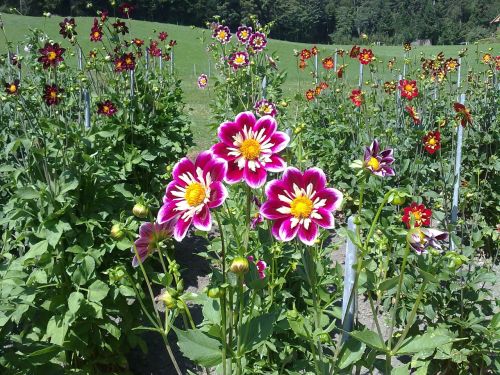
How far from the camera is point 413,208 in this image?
1903mm

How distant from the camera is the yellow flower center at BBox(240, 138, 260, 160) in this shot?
1051 mm

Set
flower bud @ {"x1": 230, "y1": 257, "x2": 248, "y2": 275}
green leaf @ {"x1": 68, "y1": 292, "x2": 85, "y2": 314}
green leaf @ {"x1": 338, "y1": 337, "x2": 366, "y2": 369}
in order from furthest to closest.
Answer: green leaf @ {"x1": 68, "y1": 292, "x2": 85, "y2": 314} < green leaf @ {"x1": 338, "y1": 337, "x2": 366, "y2": 369} < flower bud @ {"x1": 230, "y1": 257, "x2": 248, "y2": 275}

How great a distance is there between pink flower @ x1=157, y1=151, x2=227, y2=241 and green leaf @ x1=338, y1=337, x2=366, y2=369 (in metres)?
0.52

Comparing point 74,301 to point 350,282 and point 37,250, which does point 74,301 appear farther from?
point 350,282

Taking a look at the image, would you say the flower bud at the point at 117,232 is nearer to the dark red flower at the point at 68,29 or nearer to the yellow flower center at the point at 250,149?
the yellow flower center at the point at 250,149

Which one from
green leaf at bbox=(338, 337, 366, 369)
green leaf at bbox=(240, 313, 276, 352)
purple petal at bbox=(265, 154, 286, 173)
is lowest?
green leaf at bbox=(338, 337, 366, 369)

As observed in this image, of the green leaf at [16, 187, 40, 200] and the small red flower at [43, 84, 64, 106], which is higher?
the small red flower at [43, 84, 64, 106]

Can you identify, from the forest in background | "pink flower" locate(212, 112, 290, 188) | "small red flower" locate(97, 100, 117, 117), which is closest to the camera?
"pink flower" locate(212, 112, 290, 188)

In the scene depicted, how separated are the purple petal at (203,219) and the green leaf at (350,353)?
520mm

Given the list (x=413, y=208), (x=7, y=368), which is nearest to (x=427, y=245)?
(x=413, y=208)

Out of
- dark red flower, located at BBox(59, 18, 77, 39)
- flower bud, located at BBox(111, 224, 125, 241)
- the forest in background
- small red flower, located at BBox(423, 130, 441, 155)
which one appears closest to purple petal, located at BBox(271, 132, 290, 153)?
flower bud, located at BBox(111, 224, 125, 241)

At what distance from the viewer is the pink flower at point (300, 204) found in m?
1.04

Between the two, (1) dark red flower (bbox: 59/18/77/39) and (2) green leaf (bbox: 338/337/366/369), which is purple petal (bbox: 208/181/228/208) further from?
(1) dark red flower (bbox: 59/18/77/39)

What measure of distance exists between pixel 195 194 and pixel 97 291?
117 centimetres
